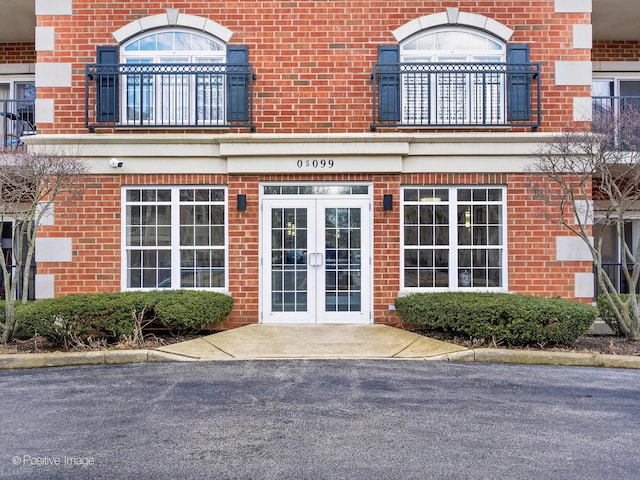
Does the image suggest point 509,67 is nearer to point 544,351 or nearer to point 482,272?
point 482,272

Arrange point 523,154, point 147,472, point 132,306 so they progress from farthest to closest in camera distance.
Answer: point 523,154 → point 132,306 → point 147,472

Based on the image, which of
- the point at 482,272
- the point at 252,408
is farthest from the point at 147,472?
the point at 482,272

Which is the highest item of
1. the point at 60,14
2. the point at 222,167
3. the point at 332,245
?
the point at 60,14

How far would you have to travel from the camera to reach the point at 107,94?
8.88m

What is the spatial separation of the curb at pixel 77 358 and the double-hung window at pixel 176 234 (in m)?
2.24

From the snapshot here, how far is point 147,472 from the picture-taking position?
3.64m

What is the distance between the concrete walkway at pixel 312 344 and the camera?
23.5 ft

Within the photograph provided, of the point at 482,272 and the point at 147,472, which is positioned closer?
the point at 147,472

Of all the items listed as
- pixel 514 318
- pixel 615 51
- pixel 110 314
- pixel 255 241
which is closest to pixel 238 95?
pixel 255 241

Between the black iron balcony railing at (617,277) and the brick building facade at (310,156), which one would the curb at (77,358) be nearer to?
the brick building facade at (310,156)

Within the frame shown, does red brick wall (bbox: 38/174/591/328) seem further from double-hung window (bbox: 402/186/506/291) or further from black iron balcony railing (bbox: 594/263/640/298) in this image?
black iron balcony railing (bbox: 594/263/640/298)

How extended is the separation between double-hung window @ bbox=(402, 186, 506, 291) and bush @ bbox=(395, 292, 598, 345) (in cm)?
117

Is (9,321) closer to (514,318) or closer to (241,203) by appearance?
(241,203)

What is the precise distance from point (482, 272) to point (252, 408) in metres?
5.65
